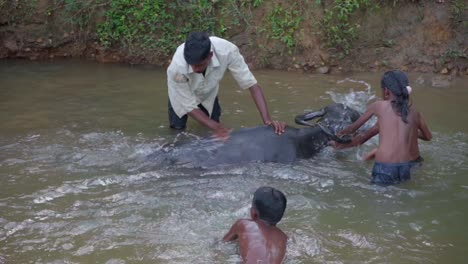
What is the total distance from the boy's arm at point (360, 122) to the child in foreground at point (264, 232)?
4.40 ft

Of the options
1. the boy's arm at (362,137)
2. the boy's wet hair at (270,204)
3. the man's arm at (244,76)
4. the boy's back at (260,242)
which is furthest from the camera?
the man's arm at (244,76)

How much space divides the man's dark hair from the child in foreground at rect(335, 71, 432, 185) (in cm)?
129

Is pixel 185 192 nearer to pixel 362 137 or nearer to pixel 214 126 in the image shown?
pixel 214 126

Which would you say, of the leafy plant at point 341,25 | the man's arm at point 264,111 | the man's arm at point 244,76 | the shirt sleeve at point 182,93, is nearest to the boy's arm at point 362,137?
the man's arm at point 264,111

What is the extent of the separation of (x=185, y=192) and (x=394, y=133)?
1581 mm

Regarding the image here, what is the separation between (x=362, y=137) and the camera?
481 centimetres

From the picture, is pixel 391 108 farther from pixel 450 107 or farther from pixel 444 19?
pixel 444 19

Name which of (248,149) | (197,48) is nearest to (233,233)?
(248,149)

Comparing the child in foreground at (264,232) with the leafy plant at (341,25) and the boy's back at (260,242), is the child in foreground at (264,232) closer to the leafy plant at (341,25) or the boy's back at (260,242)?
the boy's back at (260,242)

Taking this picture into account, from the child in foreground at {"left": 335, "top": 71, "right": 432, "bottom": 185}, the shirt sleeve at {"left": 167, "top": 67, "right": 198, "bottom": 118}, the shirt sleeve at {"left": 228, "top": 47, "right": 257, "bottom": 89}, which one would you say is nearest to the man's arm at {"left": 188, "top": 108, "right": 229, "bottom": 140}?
the shirt sleeve at {"left": 167, "top": 67, "right": 198, "bottom": 118}

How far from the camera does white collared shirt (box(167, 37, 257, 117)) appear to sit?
493 centimetres

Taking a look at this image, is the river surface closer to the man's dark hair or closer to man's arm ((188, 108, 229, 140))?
man's arm ((188, 108, 229, 140))

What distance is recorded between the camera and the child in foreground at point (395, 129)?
14.5ft

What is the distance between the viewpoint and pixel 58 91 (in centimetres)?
701
